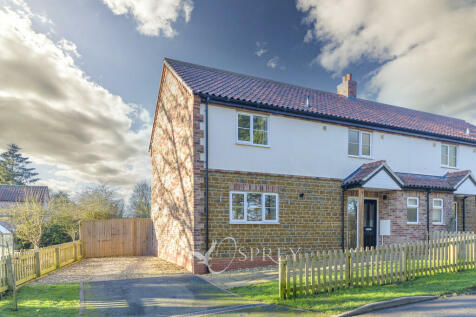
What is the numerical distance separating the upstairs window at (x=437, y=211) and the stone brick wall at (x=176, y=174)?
12579 mm

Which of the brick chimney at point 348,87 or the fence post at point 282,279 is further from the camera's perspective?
the brick chimney at point 348,87

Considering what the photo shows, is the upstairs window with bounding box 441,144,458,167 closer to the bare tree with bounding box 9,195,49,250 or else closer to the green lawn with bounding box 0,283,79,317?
the green lawn with bounding box 0,283,79,317

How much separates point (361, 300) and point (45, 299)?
8077 mm

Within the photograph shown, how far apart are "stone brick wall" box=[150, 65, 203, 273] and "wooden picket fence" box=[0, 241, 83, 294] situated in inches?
176

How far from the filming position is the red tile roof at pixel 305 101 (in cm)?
1349

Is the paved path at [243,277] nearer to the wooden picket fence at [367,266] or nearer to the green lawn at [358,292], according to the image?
the green lawn at [358,292]

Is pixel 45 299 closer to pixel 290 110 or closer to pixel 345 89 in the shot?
pixel 290 110

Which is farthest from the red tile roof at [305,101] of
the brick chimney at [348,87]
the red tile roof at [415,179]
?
the red tile roof at [415,179]

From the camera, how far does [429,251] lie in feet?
32.8

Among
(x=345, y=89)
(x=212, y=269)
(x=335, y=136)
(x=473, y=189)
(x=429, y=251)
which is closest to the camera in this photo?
(x=429, y=251)

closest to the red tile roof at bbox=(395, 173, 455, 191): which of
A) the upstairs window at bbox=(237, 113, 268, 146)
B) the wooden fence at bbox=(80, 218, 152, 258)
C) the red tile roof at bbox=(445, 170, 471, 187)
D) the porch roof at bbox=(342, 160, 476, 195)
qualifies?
the porch roof at bbox=(342, 160, 476, 195)

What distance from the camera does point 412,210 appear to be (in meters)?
15.6

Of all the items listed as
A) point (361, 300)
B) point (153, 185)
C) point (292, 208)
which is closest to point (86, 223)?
point (153, 185)

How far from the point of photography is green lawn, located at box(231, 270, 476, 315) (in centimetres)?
709
